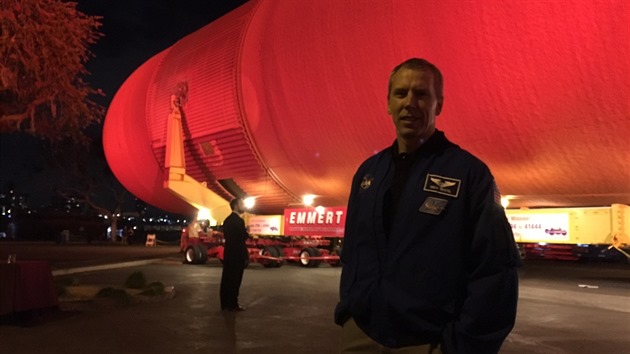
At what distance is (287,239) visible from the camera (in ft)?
61.5

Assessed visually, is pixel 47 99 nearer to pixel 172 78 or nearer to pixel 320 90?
pixel 320 90

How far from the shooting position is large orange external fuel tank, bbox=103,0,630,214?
352 inches

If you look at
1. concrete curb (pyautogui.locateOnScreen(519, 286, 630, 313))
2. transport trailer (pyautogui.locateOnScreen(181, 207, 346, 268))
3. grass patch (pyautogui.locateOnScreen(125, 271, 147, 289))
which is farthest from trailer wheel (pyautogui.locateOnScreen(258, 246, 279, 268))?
concrete curb (pyautogui.locateOnScreen(519, 286, 630, 313))

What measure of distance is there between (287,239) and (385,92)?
817 centimetres

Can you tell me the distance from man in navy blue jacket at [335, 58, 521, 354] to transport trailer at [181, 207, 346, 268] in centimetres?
1320

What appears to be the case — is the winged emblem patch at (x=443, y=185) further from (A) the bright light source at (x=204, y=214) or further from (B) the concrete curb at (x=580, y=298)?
(A) the bright light source at (x=204, y=214)

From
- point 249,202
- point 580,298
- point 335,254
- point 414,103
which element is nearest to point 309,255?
point 335,254

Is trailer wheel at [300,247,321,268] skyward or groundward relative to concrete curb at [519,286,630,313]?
skyward

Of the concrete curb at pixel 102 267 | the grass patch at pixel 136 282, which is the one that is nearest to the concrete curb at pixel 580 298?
the grass patch at pixel 136 282

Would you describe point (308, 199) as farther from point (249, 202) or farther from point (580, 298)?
point (580, 298)

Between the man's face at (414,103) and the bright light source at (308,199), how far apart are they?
48.3 ft

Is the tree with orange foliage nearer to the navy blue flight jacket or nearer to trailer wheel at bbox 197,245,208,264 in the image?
trailer wheel at bbox 197,245,208,264

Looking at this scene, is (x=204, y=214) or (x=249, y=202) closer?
(x=249, y=202)

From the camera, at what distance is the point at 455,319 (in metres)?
1.82
